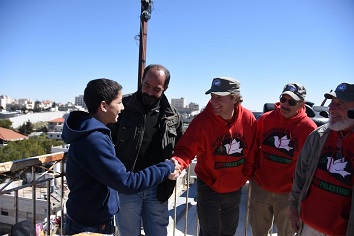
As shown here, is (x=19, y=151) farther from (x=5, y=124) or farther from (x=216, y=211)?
(x=216, y=211)

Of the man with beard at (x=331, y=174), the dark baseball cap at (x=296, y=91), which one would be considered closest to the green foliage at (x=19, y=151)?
the dark baseball cap at (x=296, y=91)

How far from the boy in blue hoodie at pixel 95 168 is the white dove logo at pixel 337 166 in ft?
4.78

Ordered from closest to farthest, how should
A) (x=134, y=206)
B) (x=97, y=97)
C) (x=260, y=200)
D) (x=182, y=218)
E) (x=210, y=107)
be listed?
1. (x=97, y=97)
2. (x=134, y=206)
3. (x=210, y=107)
4. (x=260, y=200)
5. (x=182, y=218)

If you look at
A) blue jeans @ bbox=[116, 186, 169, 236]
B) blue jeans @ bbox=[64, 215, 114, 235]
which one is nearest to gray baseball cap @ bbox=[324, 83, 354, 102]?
blue jeans @ bbox=[116, 186, 169, 236]

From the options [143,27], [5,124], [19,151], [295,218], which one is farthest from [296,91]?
[5,124]

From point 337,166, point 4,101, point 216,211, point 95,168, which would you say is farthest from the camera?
point 4,101

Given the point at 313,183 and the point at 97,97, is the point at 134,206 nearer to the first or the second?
the point at 97,97

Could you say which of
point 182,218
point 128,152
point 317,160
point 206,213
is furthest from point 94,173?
point 182,218

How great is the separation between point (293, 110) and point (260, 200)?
1.08 metres

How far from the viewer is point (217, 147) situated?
266 cm

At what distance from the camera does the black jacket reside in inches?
94.0

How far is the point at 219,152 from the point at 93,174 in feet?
Result: 4.52

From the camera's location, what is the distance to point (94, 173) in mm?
1685

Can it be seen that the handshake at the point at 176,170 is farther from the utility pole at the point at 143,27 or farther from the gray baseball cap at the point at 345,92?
the utility pole at the point at 143,27
